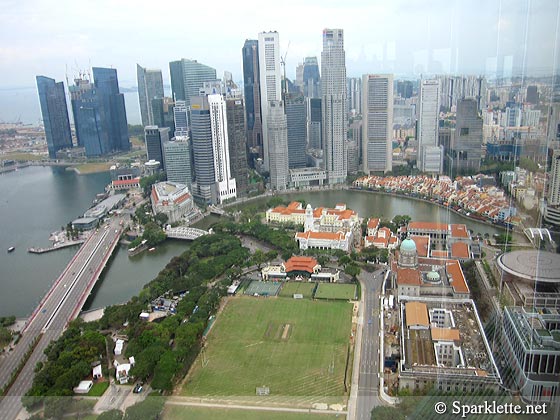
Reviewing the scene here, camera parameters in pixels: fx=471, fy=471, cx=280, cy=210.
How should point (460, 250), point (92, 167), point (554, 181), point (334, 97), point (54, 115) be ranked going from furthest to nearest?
point (54, 115)
point (92, 167)
point (334, 97)
point (460, 250)
point (554, 181)

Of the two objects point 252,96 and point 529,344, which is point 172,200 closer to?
point 252,96

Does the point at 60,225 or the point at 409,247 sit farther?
the point at 60,225

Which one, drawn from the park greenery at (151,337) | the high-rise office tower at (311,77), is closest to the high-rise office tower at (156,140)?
the high-rise office tower at (311,77)

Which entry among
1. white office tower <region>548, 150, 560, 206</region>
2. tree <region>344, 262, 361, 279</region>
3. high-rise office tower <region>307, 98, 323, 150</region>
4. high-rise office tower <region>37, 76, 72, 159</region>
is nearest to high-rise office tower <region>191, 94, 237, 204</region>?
high-rise office tower <region>307, 98, 323, 150</region>

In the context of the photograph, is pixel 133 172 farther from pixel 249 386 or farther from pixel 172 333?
pixel 249 386

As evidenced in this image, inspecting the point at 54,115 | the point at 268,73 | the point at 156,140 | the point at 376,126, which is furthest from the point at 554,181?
the point at 54,115

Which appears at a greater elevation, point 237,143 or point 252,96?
point 252,96

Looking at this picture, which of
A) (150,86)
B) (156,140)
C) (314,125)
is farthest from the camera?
(150,86)

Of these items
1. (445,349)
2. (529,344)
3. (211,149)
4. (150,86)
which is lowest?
(445,349)
